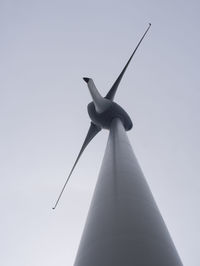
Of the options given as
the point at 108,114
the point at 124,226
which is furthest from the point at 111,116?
the point at 124,226

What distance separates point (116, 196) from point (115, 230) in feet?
3.83

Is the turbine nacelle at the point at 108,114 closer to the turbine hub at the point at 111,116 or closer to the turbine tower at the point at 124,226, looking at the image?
the turbine hub at the point at 111,116

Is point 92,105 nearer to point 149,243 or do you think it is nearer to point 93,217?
point 93,217

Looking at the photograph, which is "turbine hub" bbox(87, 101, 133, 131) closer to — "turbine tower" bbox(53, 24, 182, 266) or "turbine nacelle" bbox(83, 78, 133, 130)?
"turbine nacelle" bbox(83, 78, 133, 130)

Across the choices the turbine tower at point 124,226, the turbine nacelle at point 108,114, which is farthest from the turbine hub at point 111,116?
the turbine tower at point 124,226

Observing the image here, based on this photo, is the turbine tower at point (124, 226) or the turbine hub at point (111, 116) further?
the turbine hub at point (111, 116)

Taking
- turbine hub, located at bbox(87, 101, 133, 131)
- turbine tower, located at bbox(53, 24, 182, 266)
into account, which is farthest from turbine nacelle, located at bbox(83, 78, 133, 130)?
turbine tower, located at bbox(53, 24, 182, 266)

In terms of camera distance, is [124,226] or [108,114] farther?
[108,114]

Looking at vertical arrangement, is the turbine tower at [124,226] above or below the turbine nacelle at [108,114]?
below

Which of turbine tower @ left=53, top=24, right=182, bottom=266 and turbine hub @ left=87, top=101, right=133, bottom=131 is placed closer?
turbine tower @ left=53, top=24, right=182, bottom=266

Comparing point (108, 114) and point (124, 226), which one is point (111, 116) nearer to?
point (108, 114)

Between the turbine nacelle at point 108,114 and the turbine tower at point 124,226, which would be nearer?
the turbine tower at point 124,226

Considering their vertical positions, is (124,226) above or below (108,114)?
below

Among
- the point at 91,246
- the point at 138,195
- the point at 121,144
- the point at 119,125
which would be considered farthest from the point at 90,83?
the point at 91,246
